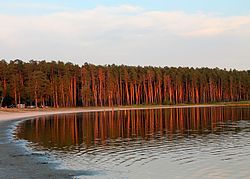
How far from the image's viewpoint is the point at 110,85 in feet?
485

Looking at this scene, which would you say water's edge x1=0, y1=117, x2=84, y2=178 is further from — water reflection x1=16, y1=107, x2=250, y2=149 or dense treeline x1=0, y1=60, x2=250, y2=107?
dense treeline x1=0, y1=60, x2=250, y2=107

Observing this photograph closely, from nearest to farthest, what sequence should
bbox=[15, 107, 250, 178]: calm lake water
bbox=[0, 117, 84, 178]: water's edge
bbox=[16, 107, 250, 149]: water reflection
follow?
bbox=[0, 117, 84, 178]: water's edge, bbox=[15, 107, 250, 178]: calm lake water, bbox=[16, 107, 250, 149]: water reflection

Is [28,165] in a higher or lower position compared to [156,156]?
higher

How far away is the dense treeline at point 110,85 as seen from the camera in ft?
420

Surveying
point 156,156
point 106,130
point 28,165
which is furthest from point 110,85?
point 28,165

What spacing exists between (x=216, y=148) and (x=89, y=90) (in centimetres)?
11298

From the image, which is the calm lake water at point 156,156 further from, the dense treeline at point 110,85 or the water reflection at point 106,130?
the dense treeline at point 110,85

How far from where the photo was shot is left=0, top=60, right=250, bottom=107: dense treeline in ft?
420

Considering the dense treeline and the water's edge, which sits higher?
the dense treeline

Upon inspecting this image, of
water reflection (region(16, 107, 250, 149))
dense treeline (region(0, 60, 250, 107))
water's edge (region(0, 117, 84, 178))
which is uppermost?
dense treeline (region(0, 60, 250, 107))

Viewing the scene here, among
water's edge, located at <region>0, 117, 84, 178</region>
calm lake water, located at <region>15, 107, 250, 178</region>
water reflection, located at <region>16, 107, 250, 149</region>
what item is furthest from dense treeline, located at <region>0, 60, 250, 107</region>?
water's edge, located at <region>0, 117, 84, 178</region>

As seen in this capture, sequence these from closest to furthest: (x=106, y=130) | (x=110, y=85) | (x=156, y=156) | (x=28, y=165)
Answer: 1. (x=28, y=165)
2. (x=156, y=156)
3. (x=106, y=130)
4. (x=110, y=85)

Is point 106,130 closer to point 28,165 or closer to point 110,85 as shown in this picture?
point 28,165

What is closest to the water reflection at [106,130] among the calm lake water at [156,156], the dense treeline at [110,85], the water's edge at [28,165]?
the calm lake water at [156,156]
